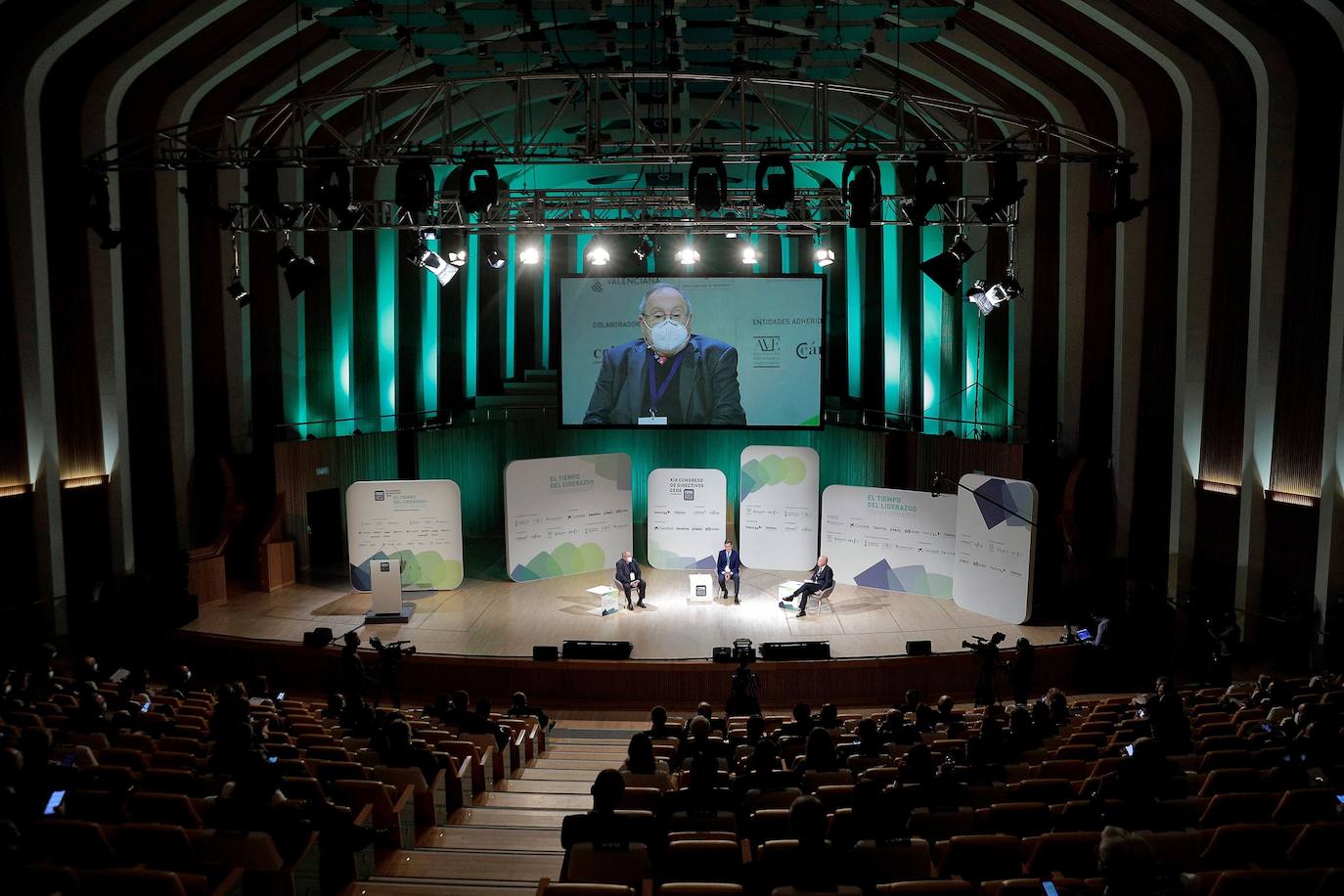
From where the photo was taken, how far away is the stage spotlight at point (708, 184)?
32.7ft

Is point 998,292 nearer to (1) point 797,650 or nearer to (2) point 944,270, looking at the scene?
(2) point 944,270

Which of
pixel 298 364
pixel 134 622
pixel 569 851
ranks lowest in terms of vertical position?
pixel 134 622

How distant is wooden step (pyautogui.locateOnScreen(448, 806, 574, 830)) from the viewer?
22.1ft

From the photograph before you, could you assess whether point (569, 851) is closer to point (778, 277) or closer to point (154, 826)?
point (154, 826)

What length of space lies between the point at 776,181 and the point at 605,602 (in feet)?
24.3

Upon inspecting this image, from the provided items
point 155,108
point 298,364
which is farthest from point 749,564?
point 155,108

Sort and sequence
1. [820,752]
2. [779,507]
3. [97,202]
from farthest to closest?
[779,507], [97,202], [820,752]

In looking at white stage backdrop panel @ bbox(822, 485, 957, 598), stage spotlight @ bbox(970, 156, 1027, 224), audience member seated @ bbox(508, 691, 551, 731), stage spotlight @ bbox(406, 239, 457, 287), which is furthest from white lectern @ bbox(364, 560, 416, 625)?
stage spotlight @ bbox(970, 156, 1027, 224)

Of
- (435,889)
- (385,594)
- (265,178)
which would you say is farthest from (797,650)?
(265,178)

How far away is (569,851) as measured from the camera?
4723mm

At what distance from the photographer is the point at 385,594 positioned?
1401cm

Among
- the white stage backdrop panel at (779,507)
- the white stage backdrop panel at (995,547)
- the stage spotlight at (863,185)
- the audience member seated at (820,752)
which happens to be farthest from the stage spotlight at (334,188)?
the white stage backdrop panel at (995,547)

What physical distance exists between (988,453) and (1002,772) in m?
9.34

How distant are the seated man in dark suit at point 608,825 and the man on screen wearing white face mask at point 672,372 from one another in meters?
12.0
